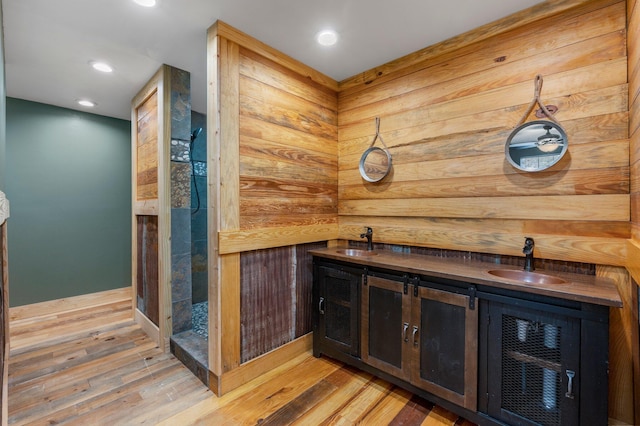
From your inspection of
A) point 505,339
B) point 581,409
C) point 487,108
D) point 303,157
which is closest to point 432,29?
Answer: point 487,108

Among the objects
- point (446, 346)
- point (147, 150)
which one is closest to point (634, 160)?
point (446, 346)

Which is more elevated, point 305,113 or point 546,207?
point 305,113

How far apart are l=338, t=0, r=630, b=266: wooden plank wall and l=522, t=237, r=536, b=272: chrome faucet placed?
0.07 metres

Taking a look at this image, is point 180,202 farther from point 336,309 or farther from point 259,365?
point 336,309

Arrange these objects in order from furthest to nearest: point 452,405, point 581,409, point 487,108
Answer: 1. point 487,108
2. point 452,405
3. point 581,409

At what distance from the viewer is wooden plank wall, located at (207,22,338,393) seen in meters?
1.95

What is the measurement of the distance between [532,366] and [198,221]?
3.36 metres

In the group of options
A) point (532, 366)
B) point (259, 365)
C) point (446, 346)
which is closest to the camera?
point (532, 366)

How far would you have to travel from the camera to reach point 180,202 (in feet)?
8.59

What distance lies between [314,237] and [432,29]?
1801mm

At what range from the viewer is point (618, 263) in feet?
5.06

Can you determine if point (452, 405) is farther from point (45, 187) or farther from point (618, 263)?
point (45, 187)

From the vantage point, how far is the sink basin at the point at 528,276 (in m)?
1.63

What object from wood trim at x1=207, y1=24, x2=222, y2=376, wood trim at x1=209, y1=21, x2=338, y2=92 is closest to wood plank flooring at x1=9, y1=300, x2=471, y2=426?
wood trim at x1=207, y1=24, x2=222, y2=376
